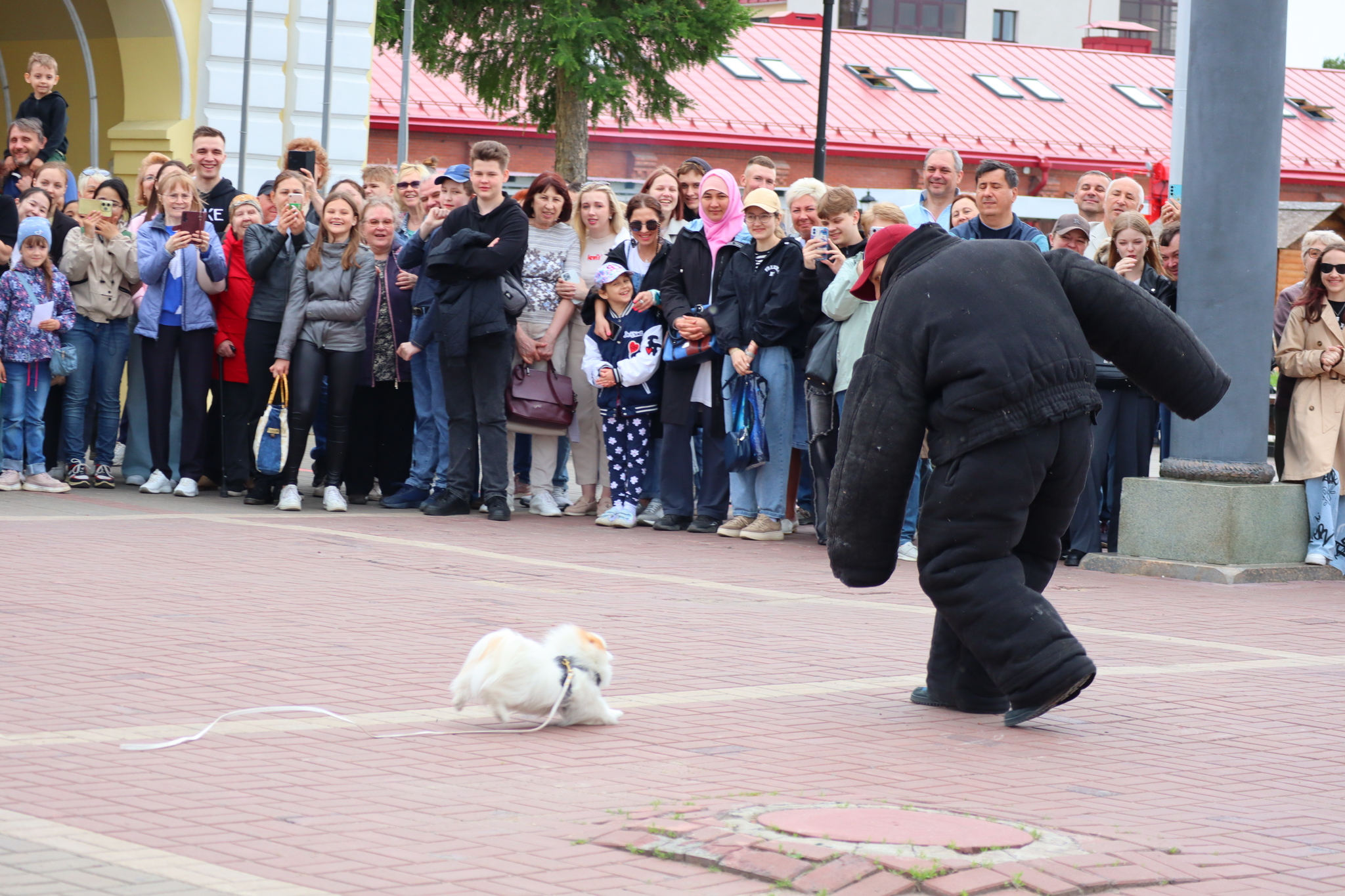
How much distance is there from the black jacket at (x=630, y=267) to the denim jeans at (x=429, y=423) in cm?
104

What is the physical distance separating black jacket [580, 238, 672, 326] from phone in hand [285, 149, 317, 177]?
2.60m

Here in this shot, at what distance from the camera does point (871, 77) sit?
5112 cm

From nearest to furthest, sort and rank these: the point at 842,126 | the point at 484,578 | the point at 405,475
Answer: the point at 484,578, the point at 405,475, the point at 842,126

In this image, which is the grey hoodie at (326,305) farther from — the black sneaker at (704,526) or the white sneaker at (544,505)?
the black sneaker at (704,526)

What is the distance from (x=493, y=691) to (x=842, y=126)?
43.2m

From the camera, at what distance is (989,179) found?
1082cm

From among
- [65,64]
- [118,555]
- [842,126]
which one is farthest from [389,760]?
[842,126]

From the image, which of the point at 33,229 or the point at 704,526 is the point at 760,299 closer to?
the point at 704,526

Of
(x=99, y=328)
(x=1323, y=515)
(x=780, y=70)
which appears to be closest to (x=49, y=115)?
Result: (x=99, y=328)

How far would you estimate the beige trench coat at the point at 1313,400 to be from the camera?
1113cm

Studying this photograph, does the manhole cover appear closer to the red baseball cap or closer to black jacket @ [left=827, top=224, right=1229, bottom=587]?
black jacket @ [left=827, top=224, right=1229, bottom=587]

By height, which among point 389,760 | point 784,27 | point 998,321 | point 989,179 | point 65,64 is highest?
point 784,27

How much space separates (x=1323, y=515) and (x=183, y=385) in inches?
293

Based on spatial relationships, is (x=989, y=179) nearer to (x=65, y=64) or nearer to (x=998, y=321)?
(x=998, y=321)
